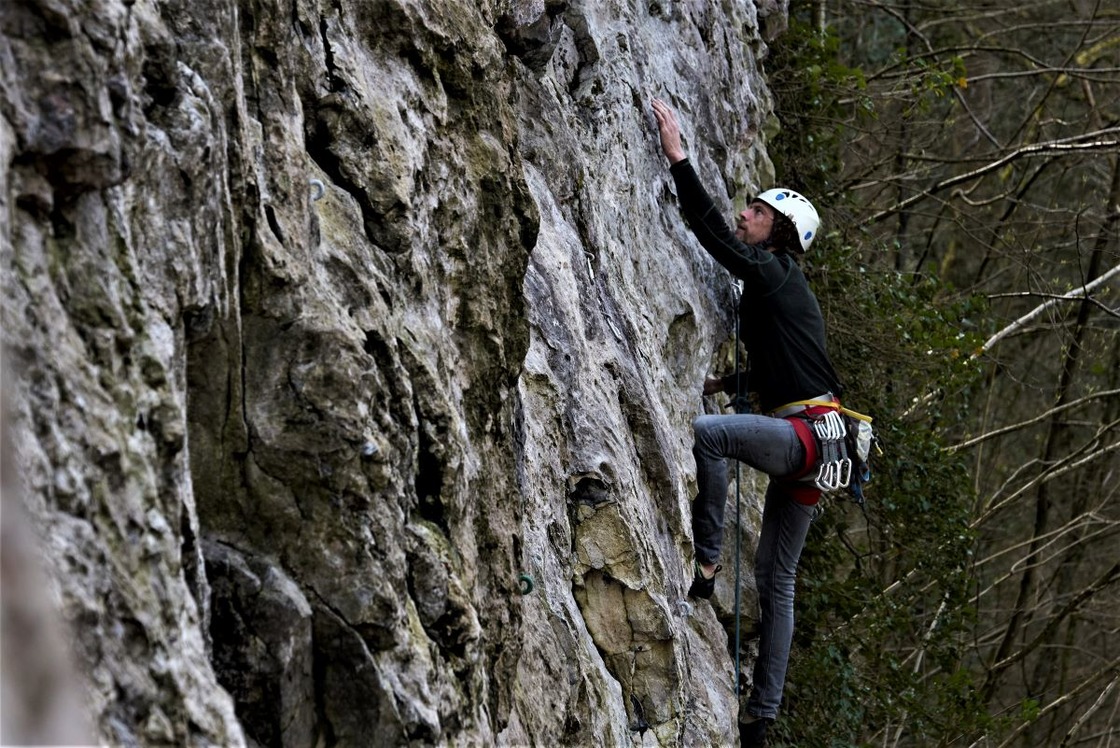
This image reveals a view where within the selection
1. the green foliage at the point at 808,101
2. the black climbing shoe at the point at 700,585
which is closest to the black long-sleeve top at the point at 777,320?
the black climbing shoe at the point at 700,585

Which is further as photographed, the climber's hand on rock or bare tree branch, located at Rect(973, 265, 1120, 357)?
bare tree branch, located at Rect(973, 265, 1120, 357)

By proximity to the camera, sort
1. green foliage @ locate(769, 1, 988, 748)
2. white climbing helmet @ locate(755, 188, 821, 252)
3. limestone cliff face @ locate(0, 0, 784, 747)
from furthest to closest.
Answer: green foliage @ locate(769, 1, 988, 748) → white climbing helmet @ locate(755, 188, 821, 252) → limestone cliff face @ locate(0, 0, 784, 747)

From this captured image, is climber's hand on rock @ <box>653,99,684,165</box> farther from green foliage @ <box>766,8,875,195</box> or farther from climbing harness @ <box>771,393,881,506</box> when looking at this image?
green foliage @ <box>766,8,875,195</box>

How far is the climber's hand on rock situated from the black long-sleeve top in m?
0.07

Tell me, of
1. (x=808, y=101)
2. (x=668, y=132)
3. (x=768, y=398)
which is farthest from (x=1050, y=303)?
(x=668, y=132)

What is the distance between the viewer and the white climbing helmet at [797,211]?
627 cm

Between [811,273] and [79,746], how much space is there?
746 cm

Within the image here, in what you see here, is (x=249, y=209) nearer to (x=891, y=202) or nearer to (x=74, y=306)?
(x=74, y=306)

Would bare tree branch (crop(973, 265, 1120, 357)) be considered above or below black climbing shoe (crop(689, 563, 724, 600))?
above

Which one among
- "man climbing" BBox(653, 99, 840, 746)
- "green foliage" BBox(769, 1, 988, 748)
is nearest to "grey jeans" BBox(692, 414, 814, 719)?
"man climbing" BBox(653, 99, 840, 746)

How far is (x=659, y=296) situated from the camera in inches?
234

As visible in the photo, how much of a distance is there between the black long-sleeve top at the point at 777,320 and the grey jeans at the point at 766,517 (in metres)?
0.25

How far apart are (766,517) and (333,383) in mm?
3760

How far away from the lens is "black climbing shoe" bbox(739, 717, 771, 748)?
→ 6.34 m
